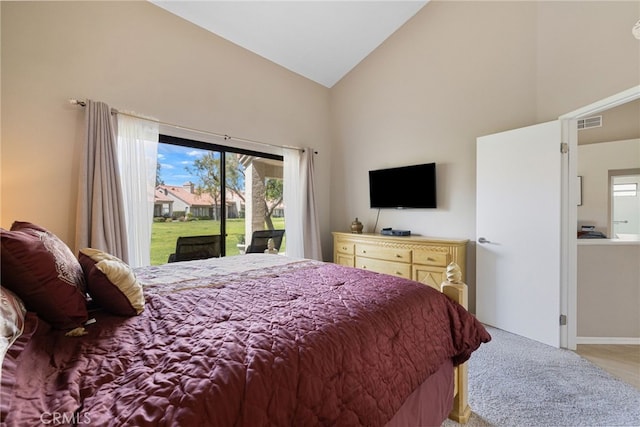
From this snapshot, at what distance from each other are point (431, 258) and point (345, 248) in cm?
126

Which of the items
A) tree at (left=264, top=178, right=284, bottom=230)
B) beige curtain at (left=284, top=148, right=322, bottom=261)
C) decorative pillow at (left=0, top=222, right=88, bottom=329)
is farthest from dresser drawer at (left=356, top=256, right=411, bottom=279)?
decorative pillow at (left=0, top=222, right=88, bottom=329)

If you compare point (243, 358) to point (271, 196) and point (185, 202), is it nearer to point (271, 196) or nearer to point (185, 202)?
point (185, 202)

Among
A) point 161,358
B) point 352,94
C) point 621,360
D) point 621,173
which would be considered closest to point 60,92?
point 161,358

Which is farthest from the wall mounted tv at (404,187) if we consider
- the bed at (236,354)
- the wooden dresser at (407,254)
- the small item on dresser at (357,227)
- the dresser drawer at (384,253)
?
the bed at (236,354)

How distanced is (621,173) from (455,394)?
10.5 feet

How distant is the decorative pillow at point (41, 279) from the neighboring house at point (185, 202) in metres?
2.08

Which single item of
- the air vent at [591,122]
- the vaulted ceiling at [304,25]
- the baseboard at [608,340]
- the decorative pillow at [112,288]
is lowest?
the baseboard at [608,340]

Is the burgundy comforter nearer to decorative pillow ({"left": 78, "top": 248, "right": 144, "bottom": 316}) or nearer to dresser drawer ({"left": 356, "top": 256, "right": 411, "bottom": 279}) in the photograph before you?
decorative pillow ({"left": 78, "top": 248, "right": 144, "bottom": 316})

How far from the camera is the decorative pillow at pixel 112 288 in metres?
1.10

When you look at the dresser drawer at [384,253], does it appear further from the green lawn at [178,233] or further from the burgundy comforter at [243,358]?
the burgundy comforter at [243,358]

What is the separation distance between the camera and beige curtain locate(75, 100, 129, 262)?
231 cm

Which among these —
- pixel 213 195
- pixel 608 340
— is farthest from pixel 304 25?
pixel 608 340

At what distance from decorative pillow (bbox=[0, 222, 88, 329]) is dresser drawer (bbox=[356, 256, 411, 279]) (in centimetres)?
292

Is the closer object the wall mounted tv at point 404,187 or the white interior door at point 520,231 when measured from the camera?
the white interior door at point 520,231
